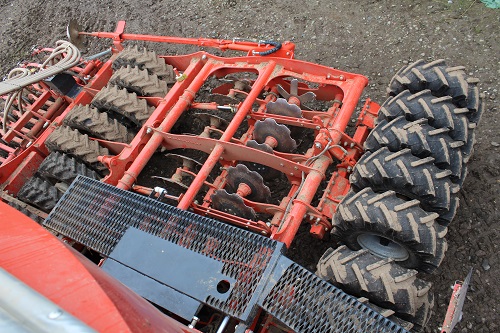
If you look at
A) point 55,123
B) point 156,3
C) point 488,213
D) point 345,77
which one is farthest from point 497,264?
point 156,3

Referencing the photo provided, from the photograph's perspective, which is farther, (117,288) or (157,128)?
(157,128)

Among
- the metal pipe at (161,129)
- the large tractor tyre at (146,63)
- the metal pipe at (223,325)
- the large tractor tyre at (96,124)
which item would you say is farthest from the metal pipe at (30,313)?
the large tractor tyre at (146,63)

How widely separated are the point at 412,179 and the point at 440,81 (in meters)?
0.93

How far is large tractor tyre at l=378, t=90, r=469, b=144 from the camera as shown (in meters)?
3.34

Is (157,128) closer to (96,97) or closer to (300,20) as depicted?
(96,97)

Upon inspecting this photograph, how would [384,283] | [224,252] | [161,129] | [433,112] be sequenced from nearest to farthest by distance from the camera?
[384,283] → [224,252] → [433,112] → [161,129]

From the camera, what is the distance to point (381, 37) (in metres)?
5.65

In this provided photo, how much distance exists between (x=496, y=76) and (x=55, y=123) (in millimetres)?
4529

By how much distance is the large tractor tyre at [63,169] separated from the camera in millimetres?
4145

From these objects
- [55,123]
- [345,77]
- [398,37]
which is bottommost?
[55,123]

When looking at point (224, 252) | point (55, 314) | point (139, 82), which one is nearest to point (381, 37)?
point (139, 82)

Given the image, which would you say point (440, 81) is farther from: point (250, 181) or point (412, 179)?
point (250, 181)

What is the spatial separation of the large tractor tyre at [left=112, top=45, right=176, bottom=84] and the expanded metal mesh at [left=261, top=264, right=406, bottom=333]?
108 inches

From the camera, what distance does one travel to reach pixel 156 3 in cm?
716
